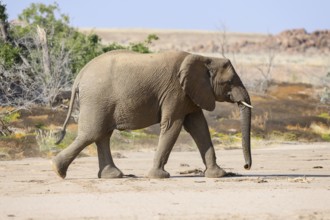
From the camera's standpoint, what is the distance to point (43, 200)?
1328 centimetres

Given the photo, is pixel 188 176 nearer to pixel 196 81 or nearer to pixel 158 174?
pixel 158 174

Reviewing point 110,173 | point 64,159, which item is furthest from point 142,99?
point 64,159

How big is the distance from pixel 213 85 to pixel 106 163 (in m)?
2.47

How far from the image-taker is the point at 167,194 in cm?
1388

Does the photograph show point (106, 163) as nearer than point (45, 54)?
Yes

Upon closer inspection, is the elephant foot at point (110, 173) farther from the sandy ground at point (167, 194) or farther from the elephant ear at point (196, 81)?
the elephant ear at point (196, 81)

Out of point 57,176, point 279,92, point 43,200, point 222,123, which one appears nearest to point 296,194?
point 43,200

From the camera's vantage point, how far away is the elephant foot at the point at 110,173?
16.7 m

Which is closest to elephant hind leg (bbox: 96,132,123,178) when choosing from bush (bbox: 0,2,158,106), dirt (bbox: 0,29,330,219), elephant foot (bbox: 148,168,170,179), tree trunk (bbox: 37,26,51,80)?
dirt (bbox: 0,29,330,219)

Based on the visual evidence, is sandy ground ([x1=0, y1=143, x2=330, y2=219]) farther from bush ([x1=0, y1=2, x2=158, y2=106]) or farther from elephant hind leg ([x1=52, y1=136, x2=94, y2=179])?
bush ([x1=0, y1=2, x2=158, y2=106])

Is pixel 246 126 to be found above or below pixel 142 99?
below

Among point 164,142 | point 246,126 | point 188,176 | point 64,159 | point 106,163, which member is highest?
point 246,126

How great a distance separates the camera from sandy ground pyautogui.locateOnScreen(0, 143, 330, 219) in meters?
12.1

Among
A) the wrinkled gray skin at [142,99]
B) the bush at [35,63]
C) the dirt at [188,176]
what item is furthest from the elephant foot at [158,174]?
the bush at [35,63]
